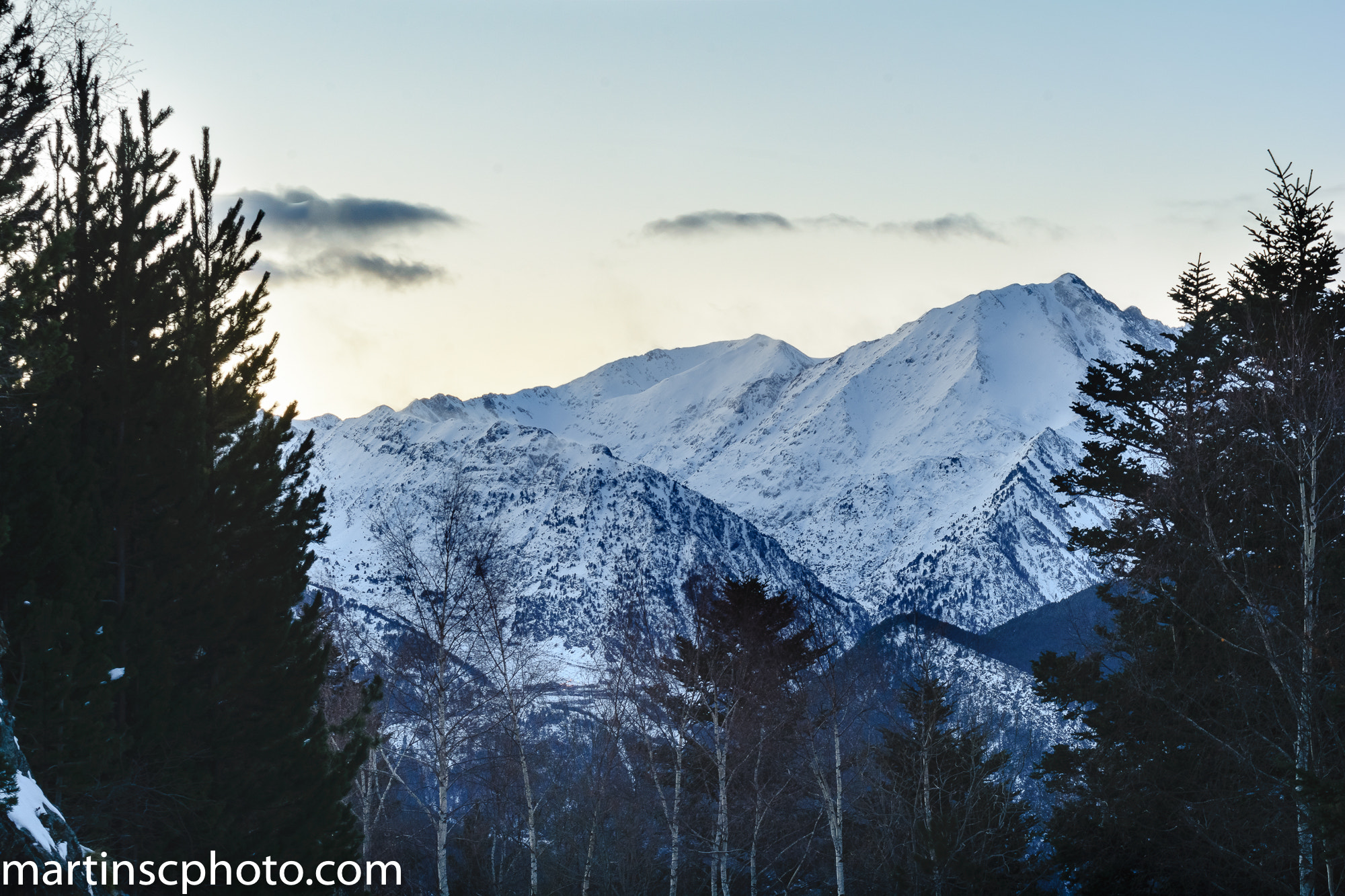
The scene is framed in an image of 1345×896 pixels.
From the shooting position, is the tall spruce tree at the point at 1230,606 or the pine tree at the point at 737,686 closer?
the tall spruce tree at the point at 1230,606

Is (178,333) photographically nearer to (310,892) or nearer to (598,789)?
(310,892)

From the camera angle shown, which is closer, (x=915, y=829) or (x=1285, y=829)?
(x=1285, y=829)

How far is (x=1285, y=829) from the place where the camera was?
60.4 ft

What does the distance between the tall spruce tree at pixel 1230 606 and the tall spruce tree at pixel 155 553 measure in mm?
12693

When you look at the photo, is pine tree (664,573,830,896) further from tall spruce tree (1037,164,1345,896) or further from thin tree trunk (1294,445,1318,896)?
thin tree trunk (1294,445,1318,896)

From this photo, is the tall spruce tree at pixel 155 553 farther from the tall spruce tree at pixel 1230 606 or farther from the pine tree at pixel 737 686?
the tall spruce tree at pixel 1230 606

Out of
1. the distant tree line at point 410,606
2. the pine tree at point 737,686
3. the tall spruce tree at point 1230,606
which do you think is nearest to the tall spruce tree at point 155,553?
the distant tree line at point 410,606

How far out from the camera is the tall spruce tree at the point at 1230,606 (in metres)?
16.2

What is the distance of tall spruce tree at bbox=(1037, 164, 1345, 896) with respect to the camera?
1619 cm

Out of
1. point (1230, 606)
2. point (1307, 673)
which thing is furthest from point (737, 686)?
point (1307, 673)

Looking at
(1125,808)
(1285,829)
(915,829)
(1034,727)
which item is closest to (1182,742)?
(1125,808)

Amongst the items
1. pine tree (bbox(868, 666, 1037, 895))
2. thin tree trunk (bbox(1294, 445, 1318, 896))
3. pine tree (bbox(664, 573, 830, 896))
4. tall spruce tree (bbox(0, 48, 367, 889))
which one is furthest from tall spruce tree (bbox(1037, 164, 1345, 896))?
tall spruce tree (bbox(0, 48, 367, 889))

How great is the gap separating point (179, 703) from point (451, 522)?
853 centimetres

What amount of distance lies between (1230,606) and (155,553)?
15.8m
